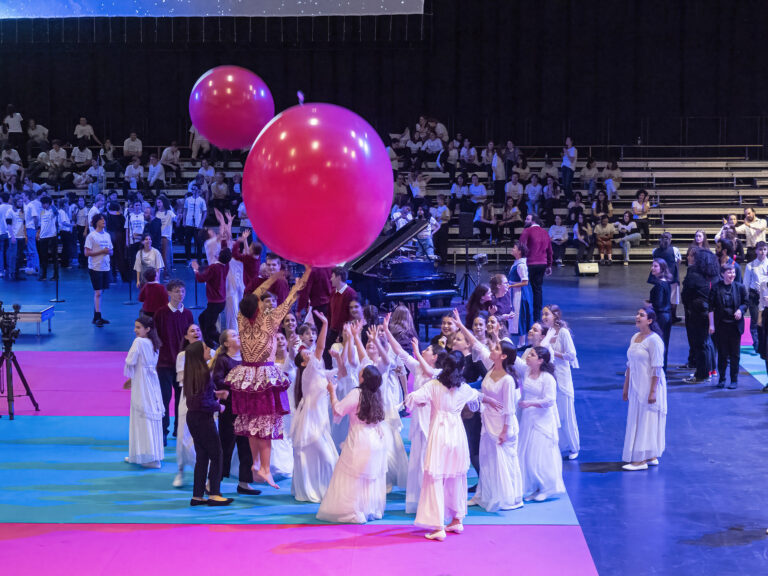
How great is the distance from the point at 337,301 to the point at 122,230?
32.0 ft

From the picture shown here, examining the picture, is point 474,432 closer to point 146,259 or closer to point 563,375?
point 563,375

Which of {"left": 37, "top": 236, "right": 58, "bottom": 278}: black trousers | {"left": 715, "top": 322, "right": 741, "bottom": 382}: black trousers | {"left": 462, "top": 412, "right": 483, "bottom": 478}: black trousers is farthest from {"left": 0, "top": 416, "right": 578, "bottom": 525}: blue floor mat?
{"left": 37, "top": 236, "right": 58, "bottom": 278}: black trousers

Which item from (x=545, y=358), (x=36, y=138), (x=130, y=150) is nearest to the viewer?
(x=545, y=358)

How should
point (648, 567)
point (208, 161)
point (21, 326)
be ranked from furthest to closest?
point (208, 161) < point (21, 326) < point (648, 567)

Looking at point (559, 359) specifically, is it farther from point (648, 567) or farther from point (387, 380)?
point (648, 567)

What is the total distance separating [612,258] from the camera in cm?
2252

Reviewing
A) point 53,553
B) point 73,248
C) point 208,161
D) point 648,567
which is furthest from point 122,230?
point 648,567

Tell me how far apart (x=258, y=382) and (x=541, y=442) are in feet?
7.55

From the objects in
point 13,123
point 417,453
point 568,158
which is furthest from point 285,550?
point 13,123

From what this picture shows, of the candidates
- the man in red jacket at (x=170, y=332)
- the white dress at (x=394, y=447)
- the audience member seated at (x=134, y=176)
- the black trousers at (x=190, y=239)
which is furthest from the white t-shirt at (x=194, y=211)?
the white dress at (x=394, y=447)

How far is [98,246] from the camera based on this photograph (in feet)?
48.1

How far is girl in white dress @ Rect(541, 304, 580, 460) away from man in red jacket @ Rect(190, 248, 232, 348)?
4.42 metres

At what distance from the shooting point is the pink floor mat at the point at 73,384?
10.5 m

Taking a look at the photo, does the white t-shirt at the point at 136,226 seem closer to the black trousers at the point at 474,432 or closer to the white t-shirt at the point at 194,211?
the white t-shirt at the point at 194,211
